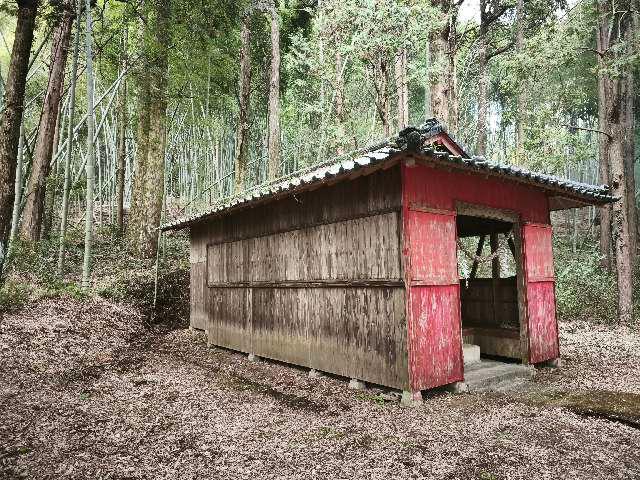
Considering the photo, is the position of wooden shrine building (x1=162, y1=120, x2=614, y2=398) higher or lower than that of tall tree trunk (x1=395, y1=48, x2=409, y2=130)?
lower

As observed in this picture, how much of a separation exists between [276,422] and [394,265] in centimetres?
226

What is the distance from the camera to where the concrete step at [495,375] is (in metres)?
5.88

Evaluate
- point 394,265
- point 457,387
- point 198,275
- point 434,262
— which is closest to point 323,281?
point 394,265

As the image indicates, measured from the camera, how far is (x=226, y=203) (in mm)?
7852

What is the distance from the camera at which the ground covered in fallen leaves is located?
356 centimetres

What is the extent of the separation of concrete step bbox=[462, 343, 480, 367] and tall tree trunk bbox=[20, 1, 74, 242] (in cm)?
1081

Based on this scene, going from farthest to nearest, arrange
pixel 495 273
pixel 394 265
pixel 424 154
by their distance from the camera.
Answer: pixel 495 273, pixel 394 265, pixel 424 154

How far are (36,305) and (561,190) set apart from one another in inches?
399

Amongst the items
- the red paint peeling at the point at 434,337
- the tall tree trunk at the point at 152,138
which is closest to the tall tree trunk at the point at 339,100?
the tall tree trunk at the point at 152,138

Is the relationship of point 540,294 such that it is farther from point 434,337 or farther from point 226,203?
point 226,203

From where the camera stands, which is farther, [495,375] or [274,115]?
[274,115]

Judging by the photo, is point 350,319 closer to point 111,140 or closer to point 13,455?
point 13,455

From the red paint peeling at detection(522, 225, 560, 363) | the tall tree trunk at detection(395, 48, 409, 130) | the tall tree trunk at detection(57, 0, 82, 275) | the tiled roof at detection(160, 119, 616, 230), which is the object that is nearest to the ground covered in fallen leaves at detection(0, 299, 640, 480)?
the red paint peeling at detection(522, 225, 560, 363)

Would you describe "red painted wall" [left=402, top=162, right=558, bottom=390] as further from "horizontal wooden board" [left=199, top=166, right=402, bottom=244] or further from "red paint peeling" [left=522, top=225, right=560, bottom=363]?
"red paint peeling" [left=522, top=225, right=560, bottom=363]
